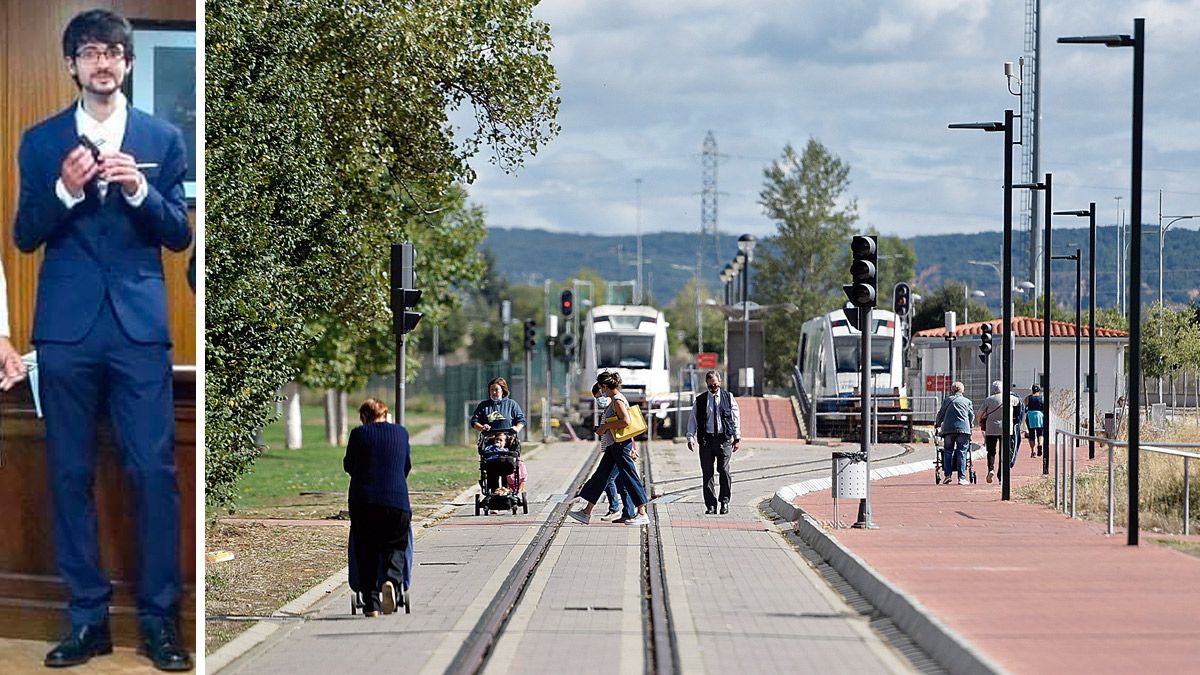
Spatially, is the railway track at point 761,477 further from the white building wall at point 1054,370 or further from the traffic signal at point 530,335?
the white building wall at point 1054,370

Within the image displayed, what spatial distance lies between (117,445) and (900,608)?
578cm

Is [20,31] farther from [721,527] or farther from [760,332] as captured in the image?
[760,332]

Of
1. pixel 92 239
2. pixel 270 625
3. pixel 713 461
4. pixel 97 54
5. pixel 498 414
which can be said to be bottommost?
pixel 270 625

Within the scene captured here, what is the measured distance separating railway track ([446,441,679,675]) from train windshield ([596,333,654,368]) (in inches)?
1242

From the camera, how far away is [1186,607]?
41.1ft

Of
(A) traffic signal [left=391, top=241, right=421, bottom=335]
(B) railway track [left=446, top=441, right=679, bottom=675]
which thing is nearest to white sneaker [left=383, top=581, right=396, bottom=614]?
(B) railway track [left=446, top=441, right=679, bottom=675]

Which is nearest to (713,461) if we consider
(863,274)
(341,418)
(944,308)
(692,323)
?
(863,274)

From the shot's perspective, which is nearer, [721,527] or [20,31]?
[20,31]

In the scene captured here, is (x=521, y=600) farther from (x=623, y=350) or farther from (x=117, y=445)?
(x=623, y=350)

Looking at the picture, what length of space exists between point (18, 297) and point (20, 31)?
4.72ft

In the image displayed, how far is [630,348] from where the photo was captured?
53375 mm

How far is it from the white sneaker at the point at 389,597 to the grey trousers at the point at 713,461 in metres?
9.51

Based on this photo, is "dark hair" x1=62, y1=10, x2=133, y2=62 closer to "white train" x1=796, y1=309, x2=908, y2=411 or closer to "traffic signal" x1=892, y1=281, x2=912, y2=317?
"traffic signal" x1=892, y1=281, x2=912, y2=317

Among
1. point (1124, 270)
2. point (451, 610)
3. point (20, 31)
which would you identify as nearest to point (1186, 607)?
point (451, 610)
